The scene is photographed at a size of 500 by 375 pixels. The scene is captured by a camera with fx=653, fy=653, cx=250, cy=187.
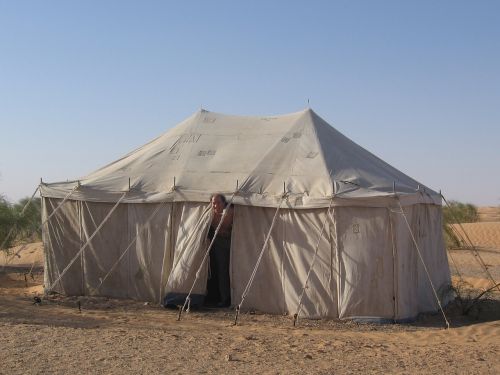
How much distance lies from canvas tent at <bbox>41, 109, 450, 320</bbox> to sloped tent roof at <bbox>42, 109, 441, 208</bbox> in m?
0.03

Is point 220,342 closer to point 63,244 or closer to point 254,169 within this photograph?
point 254,169

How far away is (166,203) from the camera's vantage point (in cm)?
1180

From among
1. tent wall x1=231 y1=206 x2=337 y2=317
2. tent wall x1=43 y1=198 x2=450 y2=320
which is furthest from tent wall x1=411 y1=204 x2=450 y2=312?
tent wall x1=231 y1=206 x2=337 y2=317

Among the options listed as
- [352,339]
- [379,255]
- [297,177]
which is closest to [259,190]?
[297,177]

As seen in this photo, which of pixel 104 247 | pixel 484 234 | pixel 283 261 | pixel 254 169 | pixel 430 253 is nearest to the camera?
pixel 283 261

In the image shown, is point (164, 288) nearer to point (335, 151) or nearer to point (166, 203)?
point (166, 203)

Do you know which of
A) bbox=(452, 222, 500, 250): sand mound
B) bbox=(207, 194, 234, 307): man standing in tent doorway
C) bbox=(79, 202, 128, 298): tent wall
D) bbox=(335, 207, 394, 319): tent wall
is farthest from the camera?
bbox=(452, 222, 500, 250): sand mound

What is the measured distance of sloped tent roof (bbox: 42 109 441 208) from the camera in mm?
10844

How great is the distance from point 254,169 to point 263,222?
108 centimetres

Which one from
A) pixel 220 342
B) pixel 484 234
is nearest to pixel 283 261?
pixel 220 342

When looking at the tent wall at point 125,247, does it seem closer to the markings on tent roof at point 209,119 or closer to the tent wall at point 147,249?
the tent wall at point 147,249

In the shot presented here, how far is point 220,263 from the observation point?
11789 mm

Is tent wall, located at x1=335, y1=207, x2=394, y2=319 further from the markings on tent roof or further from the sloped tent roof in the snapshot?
the markings on tent roof

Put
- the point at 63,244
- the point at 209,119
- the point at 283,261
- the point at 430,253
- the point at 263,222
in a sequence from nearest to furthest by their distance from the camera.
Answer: the point at 283,261, the point at 263,222, the point at 430,253, the point at 63,244, the point at 209,119
